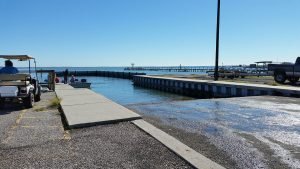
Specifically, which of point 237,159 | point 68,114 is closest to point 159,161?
point 237,159

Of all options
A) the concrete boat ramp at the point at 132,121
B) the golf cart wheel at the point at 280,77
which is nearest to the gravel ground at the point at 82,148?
the concrete boat ramp at the point at 132,121

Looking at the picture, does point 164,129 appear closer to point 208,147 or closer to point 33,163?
point 208,147

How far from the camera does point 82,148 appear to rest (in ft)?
19.3

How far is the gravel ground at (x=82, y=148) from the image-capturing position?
5.03m

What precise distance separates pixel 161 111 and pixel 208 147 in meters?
4.88

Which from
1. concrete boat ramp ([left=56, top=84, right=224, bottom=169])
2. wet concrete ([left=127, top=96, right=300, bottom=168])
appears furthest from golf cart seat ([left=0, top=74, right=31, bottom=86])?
wet concrete ([left=127, top=96, right=300, bottom=168])

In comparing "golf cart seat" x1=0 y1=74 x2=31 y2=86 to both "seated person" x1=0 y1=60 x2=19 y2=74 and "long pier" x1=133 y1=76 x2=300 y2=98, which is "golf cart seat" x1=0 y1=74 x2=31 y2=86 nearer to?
"seated person" x1=0 y1=60 x2=19 y2=74

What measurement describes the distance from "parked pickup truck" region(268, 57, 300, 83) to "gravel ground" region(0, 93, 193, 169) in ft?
61.1

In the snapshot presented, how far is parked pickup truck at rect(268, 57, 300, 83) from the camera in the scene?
2297 centimetres

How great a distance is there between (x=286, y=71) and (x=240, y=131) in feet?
58.7

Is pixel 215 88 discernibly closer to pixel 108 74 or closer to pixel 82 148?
pixel 82 148

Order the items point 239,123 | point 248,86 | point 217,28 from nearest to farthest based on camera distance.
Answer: point 239,123
point 248,86
point 217,28

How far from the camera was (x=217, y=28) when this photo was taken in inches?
1068

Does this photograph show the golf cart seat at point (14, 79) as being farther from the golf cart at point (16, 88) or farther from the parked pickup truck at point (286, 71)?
the parked pickup truck at point (286, 71)
